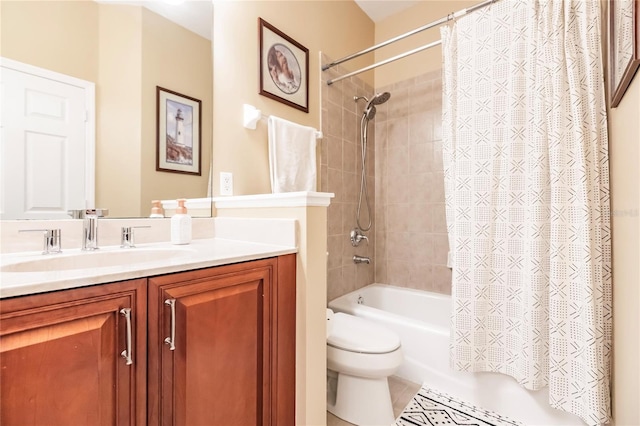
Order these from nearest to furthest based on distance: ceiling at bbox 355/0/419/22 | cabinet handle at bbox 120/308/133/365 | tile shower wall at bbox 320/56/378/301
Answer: cabinet handle at bbox 120/308/133/365
tile shower wall at bbox 320/56/378/301
ceiling at bbox 355/0/419/22

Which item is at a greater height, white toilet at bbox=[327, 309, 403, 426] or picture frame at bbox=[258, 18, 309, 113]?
picture frame at bbox=[258, 18, 309, 113]

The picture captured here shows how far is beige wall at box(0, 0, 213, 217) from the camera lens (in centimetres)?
96

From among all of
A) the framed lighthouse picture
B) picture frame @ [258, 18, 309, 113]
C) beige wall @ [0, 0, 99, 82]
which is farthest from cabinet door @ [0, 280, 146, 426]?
picture frame @ [258, 18, 309, 113]

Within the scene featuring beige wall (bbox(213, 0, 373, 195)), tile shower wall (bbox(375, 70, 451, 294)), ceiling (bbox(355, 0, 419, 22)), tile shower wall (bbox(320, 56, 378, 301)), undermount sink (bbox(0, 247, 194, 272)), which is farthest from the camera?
ceiling (bbox(355, 0, 419, 22))

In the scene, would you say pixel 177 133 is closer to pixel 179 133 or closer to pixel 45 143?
pixel 179 133

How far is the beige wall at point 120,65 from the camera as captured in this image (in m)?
0.96

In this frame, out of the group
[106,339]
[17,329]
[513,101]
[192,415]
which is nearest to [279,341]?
[192,415]

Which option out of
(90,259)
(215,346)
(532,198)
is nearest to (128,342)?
(215,346)

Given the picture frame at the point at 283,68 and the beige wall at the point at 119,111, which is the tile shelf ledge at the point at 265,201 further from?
the picture frame at the point at 283,68

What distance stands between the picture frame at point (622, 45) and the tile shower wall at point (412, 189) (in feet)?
3.50

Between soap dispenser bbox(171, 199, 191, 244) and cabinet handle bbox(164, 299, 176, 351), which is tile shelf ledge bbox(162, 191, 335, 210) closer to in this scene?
soap dispenser bbox(171, 199, 191, 244)

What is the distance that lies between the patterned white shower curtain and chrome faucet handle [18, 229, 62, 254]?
62.4 inches

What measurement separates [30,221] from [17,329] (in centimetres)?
57

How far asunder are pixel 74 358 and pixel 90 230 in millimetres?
541
